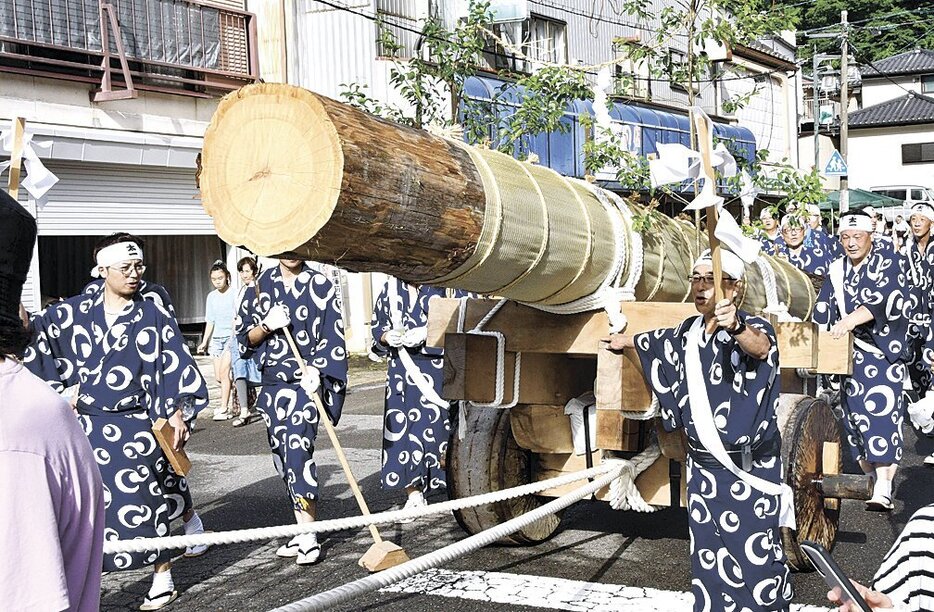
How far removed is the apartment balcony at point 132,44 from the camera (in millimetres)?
12617

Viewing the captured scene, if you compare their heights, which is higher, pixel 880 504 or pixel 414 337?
pixel 414 337

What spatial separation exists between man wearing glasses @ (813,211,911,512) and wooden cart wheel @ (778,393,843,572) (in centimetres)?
154

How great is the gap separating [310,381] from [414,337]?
0.96 meters

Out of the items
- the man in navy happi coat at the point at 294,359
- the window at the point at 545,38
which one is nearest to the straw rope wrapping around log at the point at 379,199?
the man in navy happi coat at the point at 294,359

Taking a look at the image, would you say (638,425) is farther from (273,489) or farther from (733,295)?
(273,489)

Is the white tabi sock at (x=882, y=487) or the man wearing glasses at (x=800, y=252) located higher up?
the man wearing glasses at (x=800, y=252)

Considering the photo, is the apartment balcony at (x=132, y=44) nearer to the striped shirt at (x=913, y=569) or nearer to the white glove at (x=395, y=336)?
the white glove at (x=395, y=336)

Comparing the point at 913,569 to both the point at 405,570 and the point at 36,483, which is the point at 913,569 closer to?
the point at 36,483

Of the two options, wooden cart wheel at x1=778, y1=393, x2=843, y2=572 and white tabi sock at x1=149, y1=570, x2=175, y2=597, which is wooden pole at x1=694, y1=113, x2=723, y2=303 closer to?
wooden cart wheel at x1=778, y1=393, x2=843, y2=572

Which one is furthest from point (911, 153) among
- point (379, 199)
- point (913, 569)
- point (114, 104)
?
point (913, 569)

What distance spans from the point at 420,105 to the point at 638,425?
5.91 metres

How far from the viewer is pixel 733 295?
424cm

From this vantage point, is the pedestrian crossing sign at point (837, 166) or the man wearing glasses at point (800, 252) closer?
the man wearing glasses at point (800, 252)

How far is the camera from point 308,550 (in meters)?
5.96
